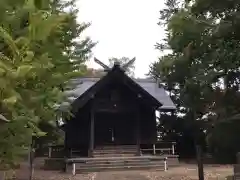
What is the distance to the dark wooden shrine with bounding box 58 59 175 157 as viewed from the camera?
19688 millimetres

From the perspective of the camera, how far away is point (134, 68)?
6794 cm

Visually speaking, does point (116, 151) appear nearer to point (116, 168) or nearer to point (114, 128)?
point (116, 168)

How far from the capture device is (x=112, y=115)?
876 inches

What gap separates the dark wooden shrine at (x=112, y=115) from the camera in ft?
64.6

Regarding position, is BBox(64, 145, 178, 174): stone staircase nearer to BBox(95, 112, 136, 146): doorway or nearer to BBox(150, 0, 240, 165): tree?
BBox(95, 112, 136, 146): doorway

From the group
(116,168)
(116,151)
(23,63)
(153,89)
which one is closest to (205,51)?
(23,63)

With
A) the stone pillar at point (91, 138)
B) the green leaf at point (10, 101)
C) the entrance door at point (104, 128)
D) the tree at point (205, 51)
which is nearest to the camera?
the green leaf at point (10, 101)

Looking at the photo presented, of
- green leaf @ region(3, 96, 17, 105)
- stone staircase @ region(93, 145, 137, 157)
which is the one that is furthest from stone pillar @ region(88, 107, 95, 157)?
green leaf @ region(3, 96, 17, 105)

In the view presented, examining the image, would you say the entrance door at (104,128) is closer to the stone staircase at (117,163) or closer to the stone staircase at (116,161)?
the stone staircase at (116,161)

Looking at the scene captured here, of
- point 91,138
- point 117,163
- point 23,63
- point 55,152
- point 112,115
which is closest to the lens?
point 23,63

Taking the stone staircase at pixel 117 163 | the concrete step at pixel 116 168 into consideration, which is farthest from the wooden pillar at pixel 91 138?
the concrete step at pixel 116 168

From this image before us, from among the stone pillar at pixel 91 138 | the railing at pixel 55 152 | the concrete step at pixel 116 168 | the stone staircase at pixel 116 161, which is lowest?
the concrete step at pixel 116 168

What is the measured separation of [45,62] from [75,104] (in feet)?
50.4

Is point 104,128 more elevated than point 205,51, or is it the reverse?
point 205,51
